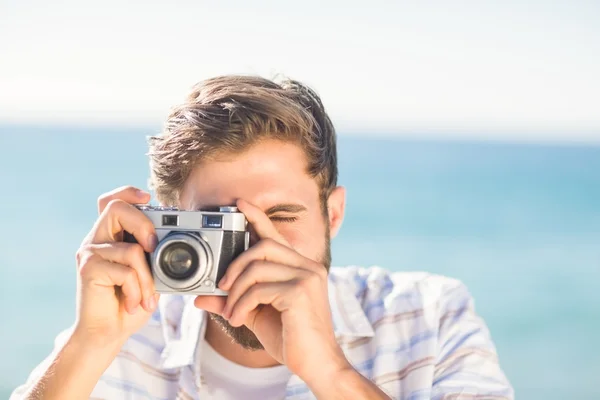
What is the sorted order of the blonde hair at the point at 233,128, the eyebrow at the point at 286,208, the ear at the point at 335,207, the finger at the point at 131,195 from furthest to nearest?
the ear at the point at 335,207 < the blonde hair at the point at 233,128 < the eyebrow at the point at 286,208 < the finger at the point at 131,195

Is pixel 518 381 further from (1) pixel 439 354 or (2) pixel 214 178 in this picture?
(2) pixel 214 178

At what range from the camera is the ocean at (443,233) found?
6.36 meters

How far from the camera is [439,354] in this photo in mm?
2285

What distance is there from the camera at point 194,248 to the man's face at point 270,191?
0.24 meters

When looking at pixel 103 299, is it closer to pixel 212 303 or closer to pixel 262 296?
pixel 212 303

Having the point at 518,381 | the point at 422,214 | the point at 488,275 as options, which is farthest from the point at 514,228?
A: the point at 518,381

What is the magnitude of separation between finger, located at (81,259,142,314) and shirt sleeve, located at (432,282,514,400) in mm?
813

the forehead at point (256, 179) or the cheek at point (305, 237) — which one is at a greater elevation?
the forehead at point (256, 179)

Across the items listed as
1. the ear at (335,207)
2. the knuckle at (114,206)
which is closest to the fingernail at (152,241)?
the knuckle at (114,206)

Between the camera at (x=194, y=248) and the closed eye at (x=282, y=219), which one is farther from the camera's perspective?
the closed eye at (x=282, y=219)

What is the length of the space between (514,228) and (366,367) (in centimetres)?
896

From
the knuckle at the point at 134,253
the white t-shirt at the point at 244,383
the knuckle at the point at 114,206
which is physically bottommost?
the white t-shirt at the point at 244,383

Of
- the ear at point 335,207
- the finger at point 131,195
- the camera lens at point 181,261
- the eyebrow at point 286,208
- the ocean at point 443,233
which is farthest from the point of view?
the ocean at point 443,233

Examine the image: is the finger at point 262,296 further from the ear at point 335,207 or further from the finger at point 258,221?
the ear at point 335,207
